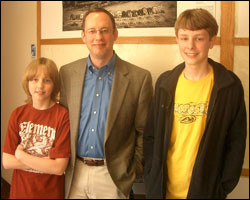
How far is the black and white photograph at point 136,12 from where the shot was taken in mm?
2152

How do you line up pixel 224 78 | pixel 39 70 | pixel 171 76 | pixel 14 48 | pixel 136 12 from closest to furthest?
pixel 224 78 → pixel 171 76 → pixel 39 70 → pixel 136 12 → pixel 14 48

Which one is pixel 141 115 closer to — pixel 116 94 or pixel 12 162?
pixel 116 94

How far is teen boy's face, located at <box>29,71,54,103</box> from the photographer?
67.7 inches

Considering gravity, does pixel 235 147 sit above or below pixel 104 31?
below

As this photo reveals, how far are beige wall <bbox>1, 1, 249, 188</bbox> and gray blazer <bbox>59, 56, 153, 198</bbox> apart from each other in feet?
1.50

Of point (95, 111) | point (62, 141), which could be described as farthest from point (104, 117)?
point (62, 141)

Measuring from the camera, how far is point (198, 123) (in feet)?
4.95

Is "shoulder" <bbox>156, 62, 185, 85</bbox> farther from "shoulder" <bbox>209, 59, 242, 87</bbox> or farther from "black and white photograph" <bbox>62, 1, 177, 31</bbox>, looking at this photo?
"black and white photograph" <bbox>62, 1, 177, 31</bbox>

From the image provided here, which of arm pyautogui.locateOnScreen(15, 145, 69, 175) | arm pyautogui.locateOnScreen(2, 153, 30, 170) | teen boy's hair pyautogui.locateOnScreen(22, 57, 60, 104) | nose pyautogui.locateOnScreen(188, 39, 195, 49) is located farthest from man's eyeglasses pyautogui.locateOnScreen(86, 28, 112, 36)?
arm pyautogui.locateOnScreen(2, 153, 30, 170)

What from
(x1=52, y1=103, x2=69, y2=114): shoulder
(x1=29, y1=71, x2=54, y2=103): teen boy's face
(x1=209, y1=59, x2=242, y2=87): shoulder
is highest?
(x1=209, y1=59, x2=242, y2=87): shoulder

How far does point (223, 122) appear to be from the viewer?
4.84ft

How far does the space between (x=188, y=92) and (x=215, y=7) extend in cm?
98

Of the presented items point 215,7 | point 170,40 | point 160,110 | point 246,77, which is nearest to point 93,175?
point 160,110

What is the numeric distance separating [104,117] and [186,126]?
56 cm
